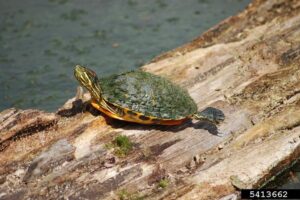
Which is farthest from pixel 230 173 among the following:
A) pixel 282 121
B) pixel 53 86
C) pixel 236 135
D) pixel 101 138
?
pixel 53 86

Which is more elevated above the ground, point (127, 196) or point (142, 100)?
point (142, 100)

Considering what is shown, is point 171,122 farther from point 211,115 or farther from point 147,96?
point 211,115

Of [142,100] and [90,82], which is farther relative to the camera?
[90,82]

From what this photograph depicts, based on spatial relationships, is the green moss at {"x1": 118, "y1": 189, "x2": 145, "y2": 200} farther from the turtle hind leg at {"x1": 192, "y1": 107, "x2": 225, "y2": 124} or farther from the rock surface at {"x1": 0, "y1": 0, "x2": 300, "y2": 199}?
the turtle hind leg at {"x1": 192, "y1": 107, "x2": 225, "y2": 124}

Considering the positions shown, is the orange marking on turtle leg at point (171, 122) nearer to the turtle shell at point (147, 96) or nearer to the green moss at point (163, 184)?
the turtle shell at point (147, 96)

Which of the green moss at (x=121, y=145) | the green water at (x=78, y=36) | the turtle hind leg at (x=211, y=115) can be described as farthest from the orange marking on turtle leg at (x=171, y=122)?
the green water at (x=78, y=36)

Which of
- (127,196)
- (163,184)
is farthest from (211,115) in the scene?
(127,196)

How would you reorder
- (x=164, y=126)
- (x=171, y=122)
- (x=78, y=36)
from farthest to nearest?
(x=78, y=36)
(x=164, y=126)
(x=171, y=122)
